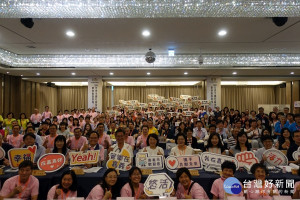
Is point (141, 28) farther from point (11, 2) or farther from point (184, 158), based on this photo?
point (184, 158)

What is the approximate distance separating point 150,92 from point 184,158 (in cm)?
1302

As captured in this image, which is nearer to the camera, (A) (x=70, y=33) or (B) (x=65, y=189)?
(B) (x=65, y=189)

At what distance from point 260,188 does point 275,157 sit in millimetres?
1000

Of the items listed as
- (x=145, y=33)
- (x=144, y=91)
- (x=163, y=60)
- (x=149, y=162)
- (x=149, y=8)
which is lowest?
(x=149, y=162)

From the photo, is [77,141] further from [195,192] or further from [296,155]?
[296,155]

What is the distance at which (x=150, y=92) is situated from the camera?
15922mm

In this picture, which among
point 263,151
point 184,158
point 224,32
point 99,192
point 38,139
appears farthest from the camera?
point 224,32

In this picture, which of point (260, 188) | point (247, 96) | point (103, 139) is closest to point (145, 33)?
point (103, 139)

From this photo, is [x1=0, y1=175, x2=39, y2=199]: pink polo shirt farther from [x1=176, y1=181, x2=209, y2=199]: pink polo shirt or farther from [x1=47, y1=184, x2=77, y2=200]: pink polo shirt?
[x1=176, y1=181, x2=209, y2=199]: pink polo shirt

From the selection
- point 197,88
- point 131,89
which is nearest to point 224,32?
point 197,88

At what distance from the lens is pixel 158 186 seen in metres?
2.31

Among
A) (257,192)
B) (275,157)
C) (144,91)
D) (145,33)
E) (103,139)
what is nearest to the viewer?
(257,192)

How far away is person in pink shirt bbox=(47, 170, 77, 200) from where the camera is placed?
7.58 ft

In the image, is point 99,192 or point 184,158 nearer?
point 99,192
